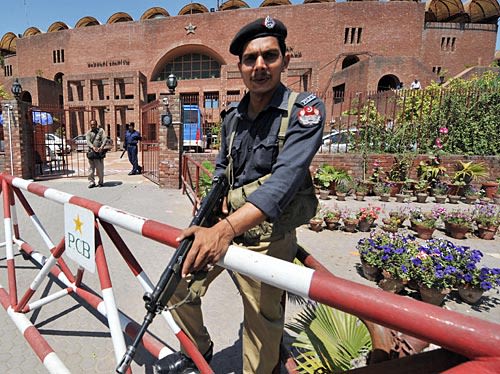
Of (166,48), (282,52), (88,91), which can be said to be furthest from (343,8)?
(282,52)

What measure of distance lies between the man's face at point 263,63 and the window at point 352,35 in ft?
101

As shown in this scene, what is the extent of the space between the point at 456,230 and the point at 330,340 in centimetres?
487

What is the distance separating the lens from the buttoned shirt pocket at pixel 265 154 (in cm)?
137

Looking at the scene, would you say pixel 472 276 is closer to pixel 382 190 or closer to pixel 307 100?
pixel 307 100

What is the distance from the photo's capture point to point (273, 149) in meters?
1.38

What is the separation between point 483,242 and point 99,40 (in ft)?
120

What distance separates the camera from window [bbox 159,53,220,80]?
3125 centimetres

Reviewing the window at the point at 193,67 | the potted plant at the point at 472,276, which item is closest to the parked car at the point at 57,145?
the potted plant at the point at 472,276

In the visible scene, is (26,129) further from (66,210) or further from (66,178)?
(66,210)

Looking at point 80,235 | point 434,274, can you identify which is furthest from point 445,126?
point 80,235

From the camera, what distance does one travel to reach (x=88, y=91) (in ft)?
88.5

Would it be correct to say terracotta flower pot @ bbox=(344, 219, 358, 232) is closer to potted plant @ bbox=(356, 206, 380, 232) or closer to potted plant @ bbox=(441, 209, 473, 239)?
potted plant @ bbox=(356, 206, 380, 232)

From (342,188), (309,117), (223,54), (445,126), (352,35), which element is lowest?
(342,188)

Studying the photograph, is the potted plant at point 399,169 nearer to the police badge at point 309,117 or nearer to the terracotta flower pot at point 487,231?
the terracotta flower pot at point 487,231
